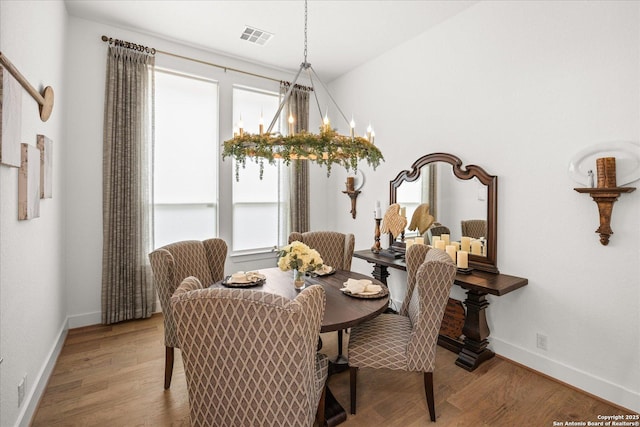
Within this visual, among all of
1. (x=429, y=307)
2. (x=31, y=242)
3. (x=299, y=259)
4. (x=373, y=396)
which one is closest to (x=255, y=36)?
(x=299, y=259)

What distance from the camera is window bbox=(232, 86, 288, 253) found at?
4379 millimetres

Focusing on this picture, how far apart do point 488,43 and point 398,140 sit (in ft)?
4.35

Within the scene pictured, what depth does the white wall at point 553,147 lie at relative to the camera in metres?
2.19

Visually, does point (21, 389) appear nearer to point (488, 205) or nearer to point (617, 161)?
point (488, 205)

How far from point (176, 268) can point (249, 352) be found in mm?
1543

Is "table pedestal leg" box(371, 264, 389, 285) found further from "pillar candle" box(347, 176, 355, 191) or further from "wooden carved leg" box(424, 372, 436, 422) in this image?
"wooden carved leg" box(424, 372, 436, 422)

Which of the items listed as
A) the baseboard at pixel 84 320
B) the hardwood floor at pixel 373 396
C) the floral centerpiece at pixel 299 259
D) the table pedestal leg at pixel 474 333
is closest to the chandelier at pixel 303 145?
the floral centerpiece at pixel 299 259

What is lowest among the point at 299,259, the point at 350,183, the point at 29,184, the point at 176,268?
the point at 176,268

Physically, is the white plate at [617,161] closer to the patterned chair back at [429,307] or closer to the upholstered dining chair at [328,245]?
the patterned chair back at [429,307]

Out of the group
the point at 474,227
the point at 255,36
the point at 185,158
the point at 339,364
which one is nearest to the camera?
the point at 339,364

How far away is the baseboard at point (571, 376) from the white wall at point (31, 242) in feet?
11.5

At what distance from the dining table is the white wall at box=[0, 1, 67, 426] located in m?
1.15

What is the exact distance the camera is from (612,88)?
2229 mm

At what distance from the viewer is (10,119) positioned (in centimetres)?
158
